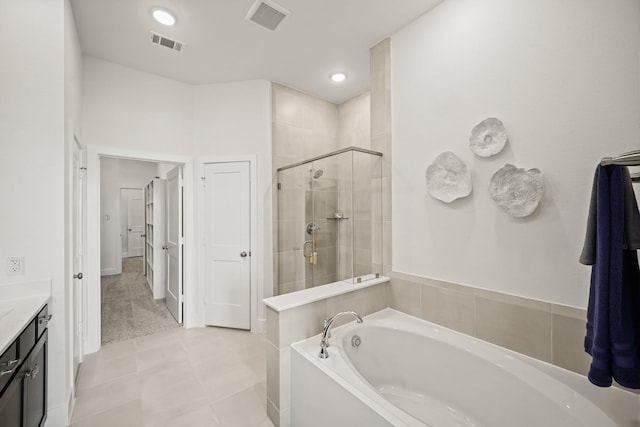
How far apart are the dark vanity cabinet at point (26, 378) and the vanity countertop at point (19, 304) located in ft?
0.14

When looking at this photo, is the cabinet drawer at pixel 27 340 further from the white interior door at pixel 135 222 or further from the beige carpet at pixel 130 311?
the white interior door at pixel 135 222

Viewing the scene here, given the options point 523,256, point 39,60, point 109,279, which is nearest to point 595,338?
point 523,256

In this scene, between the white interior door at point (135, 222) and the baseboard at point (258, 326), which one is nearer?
the baseboard at point (258, 326)

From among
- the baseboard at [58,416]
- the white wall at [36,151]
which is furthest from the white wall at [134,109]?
the baseboard at [58,416]

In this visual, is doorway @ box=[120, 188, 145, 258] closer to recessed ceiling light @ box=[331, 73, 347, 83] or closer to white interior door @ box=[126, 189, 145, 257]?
white interior door @ box=[126, 189, 145, 257]

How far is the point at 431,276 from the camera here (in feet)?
6.81

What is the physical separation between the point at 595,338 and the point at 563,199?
2.55 feet

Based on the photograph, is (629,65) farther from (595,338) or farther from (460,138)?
(595,338)

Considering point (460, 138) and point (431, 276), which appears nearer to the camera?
point (460, 138)

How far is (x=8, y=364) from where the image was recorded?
1148mm

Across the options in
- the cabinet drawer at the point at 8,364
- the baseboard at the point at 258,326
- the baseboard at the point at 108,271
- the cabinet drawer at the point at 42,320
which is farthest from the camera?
the baseboard at the point at 108,271

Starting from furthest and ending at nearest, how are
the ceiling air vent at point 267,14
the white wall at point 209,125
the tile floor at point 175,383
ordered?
the white wall at point 209,125, the ceiling air vent at point 267,14, the tile floor at point 175,383

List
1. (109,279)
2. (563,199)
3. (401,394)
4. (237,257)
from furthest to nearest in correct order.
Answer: (109,279) < (237,257) < (401,394) < (563,199)

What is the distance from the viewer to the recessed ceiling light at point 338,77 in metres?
3.11
